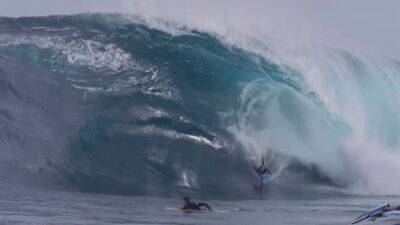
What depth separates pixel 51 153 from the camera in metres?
30.7

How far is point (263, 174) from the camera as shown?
102ft

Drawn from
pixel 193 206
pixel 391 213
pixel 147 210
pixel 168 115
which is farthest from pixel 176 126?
pixel 391 213

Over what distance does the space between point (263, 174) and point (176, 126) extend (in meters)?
3.52

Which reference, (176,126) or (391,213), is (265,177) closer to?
(176,126)

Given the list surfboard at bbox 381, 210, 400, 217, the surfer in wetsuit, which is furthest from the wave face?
surfboard at bbox 381, 210, 400, 217

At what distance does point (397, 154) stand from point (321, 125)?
130 inches

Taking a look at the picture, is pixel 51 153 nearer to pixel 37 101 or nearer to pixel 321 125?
pixel 37 101

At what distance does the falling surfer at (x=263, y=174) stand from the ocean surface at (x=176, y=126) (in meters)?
0.26

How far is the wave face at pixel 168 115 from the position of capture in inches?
1211

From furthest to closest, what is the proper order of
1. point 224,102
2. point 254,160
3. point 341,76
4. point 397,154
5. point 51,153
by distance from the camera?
point 341,76, point 397,154, point 224,102, point 254,160, point 51,153

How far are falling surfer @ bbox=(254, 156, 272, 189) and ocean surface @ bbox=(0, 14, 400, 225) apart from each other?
0.26 m

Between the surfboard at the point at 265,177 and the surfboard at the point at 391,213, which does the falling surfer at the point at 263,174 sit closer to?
the surfboard at the point at 265,177

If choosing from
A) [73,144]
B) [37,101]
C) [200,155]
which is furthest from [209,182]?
[37,101]

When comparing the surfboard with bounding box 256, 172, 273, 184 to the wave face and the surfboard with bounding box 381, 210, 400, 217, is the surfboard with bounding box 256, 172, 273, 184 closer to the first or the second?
the wave face
